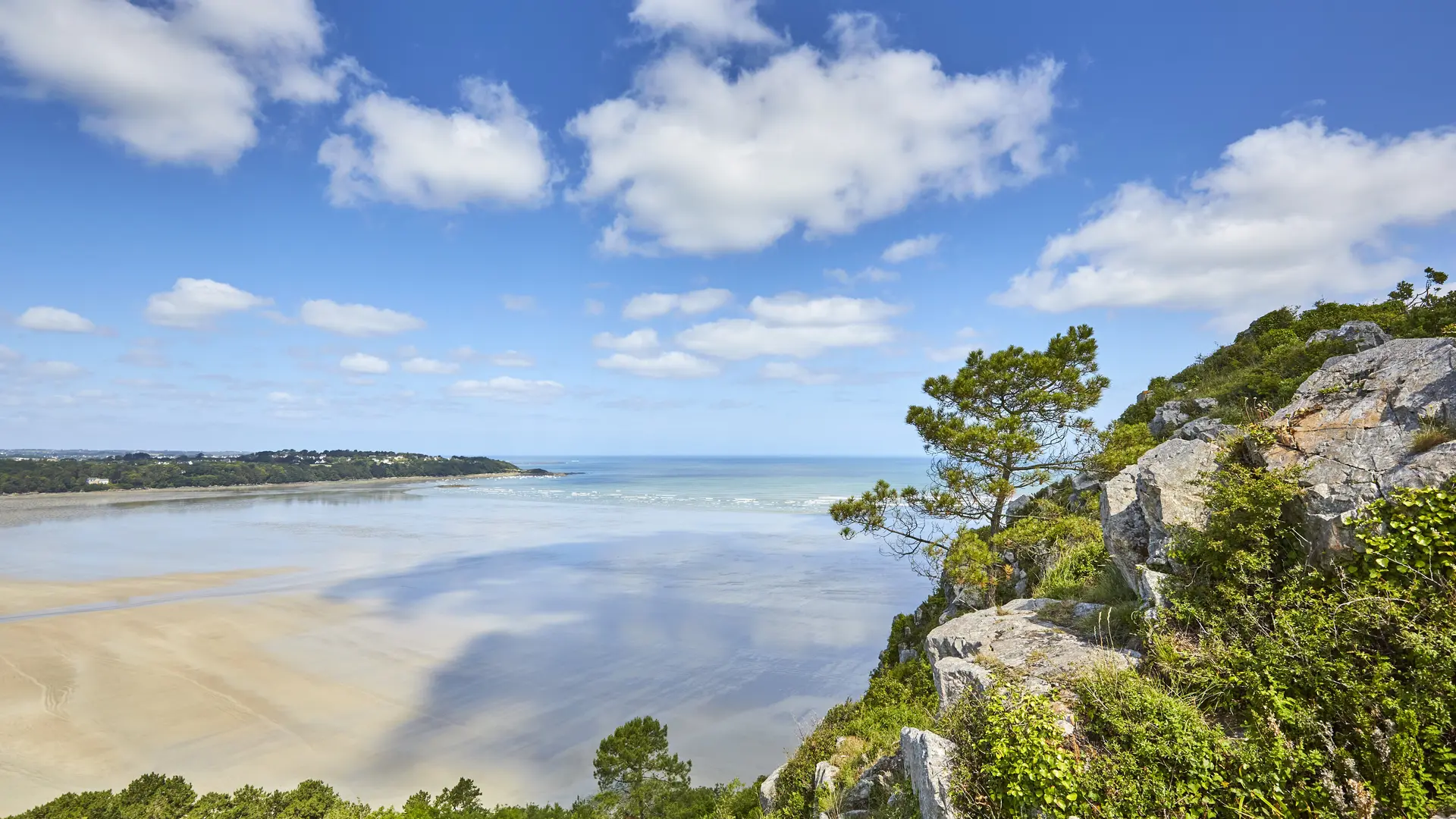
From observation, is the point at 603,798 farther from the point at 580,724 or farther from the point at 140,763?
the point at 140,763

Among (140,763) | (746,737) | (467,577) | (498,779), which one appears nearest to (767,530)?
(467,577)

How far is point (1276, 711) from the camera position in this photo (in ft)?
15.1

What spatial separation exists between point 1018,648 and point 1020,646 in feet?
0.19

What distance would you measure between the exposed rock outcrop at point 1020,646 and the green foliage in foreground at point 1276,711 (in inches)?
22.5

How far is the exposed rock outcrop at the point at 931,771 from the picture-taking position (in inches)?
200

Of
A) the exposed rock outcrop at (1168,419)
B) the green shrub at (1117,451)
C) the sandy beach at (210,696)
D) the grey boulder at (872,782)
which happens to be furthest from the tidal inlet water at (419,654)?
the exposed rock outcrop at (1168,419)

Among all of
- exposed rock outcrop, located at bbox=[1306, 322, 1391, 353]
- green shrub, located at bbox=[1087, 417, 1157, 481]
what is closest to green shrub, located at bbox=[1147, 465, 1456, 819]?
green shrub, located at bbox=[1087, 417, 1157, 481]

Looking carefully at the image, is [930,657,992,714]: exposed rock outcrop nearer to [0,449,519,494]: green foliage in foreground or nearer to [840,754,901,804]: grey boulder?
[840,754,901,804]: grey boulder

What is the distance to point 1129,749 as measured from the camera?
4.76m

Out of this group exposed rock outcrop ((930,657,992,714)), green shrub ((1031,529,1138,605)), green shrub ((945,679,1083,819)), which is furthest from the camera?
green shrub ((1031,529,1138,605))

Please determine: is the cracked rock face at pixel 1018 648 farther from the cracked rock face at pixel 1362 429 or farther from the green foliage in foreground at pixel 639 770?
the green foliage in foreground at pixel 639 770

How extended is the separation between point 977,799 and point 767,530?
132ft

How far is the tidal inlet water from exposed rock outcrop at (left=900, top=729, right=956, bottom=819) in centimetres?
962

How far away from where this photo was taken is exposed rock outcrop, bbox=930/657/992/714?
621 centimetres
